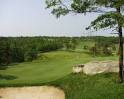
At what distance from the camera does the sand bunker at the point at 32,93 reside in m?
29.5

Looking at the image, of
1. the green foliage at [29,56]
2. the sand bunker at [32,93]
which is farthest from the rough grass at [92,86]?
the green foliage at [29,56]

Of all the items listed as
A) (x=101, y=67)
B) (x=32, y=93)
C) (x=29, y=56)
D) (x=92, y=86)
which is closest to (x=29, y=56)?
Answer: (x=29, y=56)

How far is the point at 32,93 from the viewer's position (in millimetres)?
30094

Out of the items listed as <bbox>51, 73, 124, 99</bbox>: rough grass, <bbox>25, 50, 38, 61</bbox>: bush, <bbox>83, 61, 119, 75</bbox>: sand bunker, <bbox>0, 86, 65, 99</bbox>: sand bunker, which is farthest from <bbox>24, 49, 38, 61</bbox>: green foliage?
<bbox>0, 86, 65, 99</bbox>: sand bunker

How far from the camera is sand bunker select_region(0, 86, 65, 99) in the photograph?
2945 centimetres

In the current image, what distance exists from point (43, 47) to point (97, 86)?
300 ft

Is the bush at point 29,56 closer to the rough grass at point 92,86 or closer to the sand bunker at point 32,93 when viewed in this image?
the rough grass at point 92,86

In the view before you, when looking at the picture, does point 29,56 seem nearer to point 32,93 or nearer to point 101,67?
point 101,67

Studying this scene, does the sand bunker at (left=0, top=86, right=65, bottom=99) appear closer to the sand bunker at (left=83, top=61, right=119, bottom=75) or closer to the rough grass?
the rough grass

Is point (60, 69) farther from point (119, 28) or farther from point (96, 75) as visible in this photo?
point (119, 28)

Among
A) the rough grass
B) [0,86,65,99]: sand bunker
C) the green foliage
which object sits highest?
the rough grass

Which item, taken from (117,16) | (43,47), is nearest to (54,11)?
(117,16)

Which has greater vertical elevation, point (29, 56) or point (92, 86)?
point (92, 86)

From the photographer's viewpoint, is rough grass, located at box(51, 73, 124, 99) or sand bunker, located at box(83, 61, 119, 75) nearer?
rough grass, located at box(51, 73, 124, 99)
